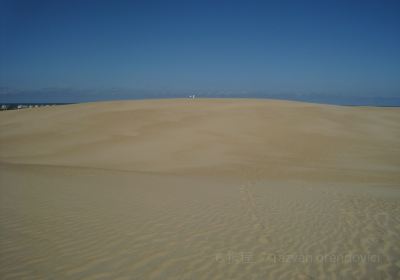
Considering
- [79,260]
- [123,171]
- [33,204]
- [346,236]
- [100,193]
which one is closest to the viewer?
[79,260]

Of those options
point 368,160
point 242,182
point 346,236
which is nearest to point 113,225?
point 346,236

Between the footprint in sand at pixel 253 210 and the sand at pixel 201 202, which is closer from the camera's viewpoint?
the sand at pixel 201 202

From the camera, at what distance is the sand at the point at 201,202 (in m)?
5.71

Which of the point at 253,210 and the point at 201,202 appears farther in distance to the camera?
the point at 201,202

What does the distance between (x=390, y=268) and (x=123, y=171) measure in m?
10.7

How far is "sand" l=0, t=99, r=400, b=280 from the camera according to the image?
5.71m

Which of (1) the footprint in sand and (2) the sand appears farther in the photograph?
(1) the footprint in sand

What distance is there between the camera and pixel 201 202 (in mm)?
9594

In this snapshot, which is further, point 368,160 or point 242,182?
point 368,160

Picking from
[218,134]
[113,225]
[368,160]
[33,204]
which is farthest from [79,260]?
[218,134]

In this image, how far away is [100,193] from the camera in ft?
33.6

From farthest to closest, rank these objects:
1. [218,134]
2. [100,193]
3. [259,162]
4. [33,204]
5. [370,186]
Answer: [218,134], [259,162], [370,186], [100,193], [33,204]

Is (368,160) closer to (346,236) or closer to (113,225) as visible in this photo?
(346,236)

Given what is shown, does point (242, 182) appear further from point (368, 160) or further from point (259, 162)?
point (368, 160)
